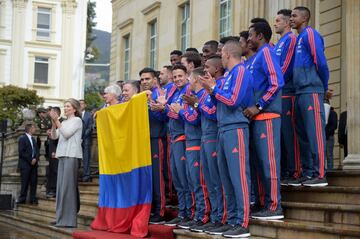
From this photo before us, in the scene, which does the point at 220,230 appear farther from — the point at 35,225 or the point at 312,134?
the point at 35,225

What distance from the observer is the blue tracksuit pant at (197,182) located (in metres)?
7.98

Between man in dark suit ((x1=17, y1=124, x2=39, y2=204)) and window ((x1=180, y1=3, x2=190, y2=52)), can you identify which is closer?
man in dark suit ((x1=17, y1=124, x2=39, y2=204))

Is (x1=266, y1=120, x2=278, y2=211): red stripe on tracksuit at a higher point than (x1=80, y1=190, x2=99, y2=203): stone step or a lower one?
higher

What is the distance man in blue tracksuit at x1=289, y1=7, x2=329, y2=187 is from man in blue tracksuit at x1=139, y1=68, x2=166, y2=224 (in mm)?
2025

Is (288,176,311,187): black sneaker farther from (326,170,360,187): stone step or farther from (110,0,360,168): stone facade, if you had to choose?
(110,0,360,168): stone facade

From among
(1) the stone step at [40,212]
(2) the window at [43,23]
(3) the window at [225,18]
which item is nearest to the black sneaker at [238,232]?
(1) the stone step at [40,212]

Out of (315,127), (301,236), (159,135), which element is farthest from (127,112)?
(301,236)

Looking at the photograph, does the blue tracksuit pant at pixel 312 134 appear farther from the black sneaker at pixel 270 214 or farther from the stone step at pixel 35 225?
the stone step at pixel 35 225

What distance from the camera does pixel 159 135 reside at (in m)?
9.26

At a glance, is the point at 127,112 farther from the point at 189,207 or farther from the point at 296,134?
the point at 296,134

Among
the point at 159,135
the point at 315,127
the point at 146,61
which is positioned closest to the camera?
the point at 315,127

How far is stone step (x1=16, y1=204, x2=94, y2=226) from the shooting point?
37.2 ft

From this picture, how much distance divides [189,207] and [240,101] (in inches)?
72.9

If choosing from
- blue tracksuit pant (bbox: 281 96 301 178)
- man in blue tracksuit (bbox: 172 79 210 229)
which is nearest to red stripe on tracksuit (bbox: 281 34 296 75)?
blue tracksuit pant (bbox: 281 96 301 178)
